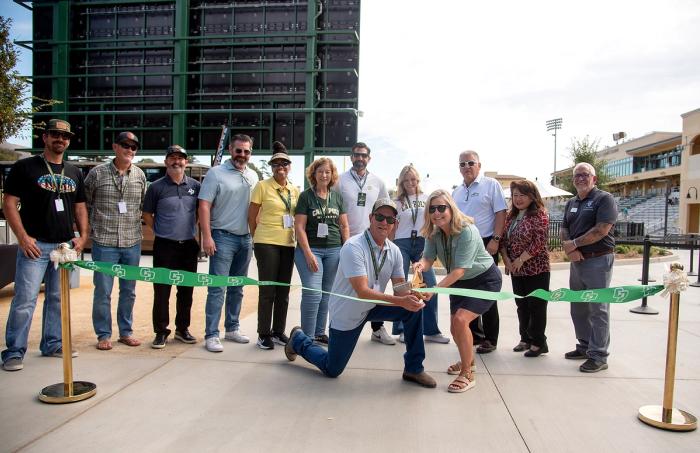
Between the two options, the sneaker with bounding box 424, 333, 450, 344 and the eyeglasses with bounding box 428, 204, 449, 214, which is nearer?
the eyeglasses with bounding box 428, 204, 449, 214

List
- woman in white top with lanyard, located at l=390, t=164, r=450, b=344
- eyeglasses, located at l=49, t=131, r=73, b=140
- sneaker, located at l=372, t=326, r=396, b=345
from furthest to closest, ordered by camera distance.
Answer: woman in white top with lanyard, located at l=390, t=164, r=450, b=344 < sneaker, located at l=372, t=326, r=396, b=345 < eyeglasses, located at l=49, t=131, r=73, b=140

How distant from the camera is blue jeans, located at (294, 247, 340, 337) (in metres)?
4.47

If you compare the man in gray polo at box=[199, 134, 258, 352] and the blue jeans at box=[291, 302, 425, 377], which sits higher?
the man in gray polo at box=[199, 134, 258, 352]

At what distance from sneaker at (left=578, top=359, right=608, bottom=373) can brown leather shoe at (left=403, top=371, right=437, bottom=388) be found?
4.44 feet

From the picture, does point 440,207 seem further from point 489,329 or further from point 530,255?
point 489,329

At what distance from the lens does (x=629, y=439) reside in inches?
109

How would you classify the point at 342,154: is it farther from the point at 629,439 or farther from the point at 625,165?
Result: the point at 625,165

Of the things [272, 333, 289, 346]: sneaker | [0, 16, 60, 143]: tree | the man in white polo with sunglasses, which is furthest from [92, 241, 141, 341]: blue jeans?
[0, 16, 60, 143]: tree

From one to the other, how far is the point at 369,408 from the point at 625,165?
2732 inches

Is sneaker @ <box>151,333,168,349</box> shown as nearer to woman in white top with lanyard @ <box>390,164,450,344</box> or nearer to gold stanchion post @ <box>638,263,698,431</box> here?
woman in white top with lanyard @ <box>390,164,450,344</box>

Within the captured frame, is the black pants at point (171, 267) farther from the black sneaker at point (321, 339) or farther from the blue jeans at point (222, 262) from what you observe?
the black sneaker at point (321, 339)

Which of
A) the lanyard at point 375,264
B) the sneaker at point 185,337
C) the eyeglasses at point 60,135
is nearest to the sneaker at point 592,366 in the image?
the lanyard at point 375,264

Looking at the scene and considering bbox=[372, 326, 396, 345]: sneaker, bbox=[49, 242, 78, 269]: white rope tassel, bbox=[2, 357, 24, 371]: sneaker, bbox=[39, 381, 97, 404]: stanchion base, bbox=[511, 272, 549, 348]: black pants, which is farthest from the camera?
bbox=[372, 326, 396, 345]: sneaker

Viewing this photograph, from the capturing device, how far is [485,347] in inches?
182
